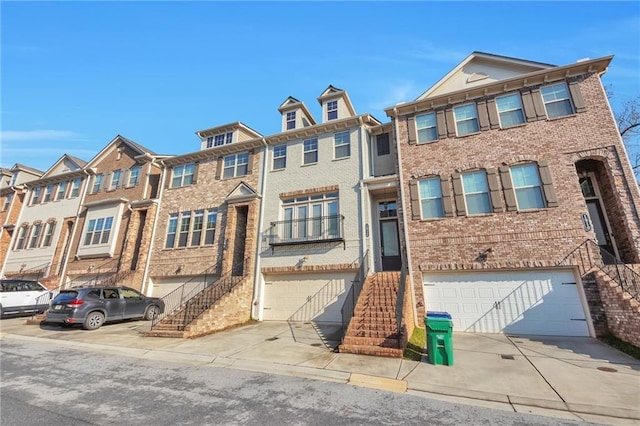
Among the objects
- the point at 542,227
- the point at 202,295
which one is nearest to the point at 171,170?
the point at 202,295

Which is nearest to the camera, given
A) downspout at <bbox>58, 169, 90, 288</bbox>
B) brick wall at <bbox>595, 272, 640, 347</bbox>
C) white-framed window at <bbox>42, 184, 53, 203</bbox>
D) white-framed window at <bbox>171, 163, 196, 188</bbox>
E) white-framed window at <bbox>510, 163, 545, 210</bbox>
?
brick wall at <bbox>595, 272, 640, 347</bbox>

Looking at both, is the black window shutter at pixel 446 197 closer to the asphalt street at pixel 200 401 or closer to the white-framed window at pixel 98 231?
the asphalt street at pixel 200 401

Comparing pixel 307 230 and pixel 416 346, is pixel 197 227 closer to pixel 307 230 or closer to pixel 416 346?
pixel 307 230

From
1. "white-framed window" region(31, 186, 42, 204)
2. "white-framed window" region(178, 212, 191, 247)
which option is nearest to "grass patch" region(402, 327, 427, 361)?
"white-framed window" region(178, 212, 191, 247)

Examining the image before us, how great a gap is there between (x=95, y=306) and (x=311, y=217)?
9611mm

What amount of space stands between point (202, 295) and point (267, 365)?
22.4 ft

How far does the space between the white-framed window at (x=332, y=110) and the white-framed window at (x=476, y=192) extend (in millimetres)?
7816

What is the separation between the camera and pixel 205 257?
15.1m

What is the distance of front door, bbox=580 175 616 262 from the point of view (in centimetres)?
1020

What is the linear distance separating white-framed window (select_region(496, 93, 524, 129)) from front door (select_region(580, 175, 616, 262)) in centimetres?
347

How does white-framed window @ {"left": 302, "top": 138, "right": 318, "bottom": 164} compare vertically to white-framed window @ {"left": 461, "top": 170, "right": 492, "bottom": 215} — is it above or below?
above

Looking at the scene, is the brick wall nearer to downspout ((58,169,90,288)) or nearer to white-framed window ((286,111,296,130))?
white-framed window ((286,111,296,130))

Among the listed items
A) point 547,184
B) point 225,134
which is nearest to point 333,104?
point 225,134

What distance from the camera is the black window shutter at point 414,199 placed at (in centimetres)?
1175
